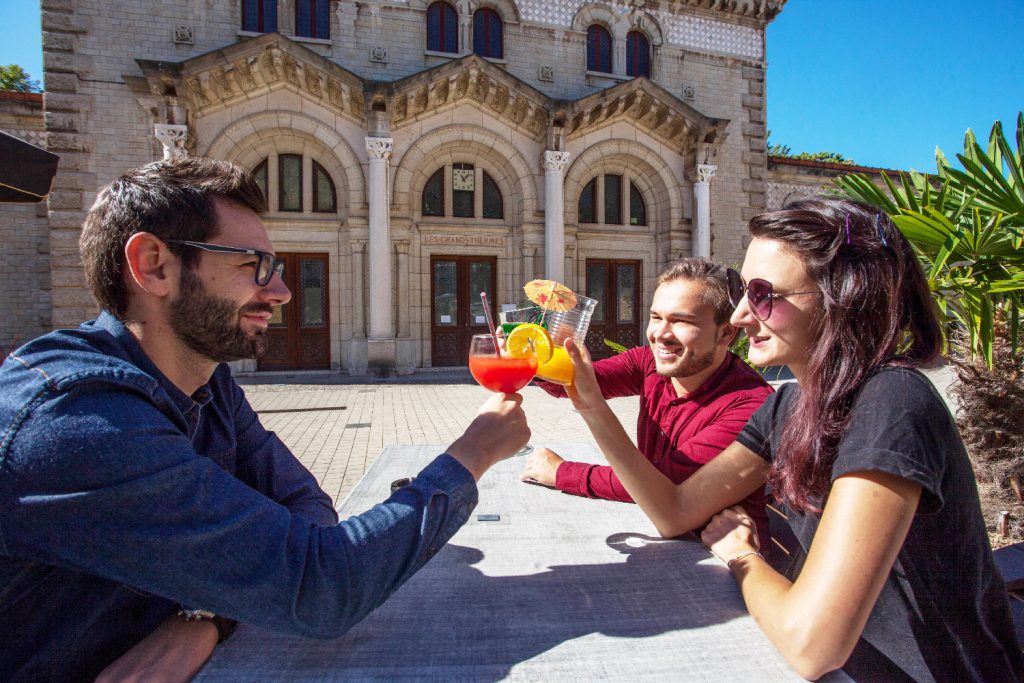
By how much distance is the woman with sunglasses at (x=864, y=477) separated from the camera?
1105mm

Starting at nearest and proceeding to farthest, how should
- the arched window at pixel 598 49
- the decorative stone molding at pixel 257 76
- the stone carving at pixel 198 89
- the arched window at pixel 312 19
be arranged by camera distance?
the decorative stone molding at pixel 257 76, the stone carving at pixel 198 89, the arched window at pixel 312 19, the arched window at pixel 598 49

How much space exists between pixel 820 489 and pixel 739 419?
652 millimetres

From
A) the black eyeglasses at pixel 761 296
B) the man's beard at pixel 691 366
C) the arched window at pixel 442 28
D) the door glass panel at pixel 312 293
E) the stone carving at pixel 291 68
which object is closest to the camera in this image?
the black eyeglasses at pixel 761 296

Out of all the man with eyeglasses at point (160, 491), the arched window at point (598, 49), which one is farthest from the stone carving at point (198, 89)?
the man with eyeglasses at point (160, 491)

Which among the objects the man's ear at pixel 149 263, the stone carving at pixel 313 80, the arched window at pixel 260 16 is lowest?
the man's ear at pixel 149 263

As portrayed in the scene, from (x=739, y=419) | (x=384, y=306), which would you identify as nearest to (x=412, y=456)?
(x=739, y=419)

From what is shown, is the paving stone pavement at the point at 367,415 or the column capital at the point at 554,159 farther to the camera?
the column capital at the point at 554,159

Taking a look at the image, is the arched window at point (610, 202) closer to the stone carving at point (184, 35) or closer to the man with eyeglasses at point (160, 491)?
the stone carving at point (184, 35)

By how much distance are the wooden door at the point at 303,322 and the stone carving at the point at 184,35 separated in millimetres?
4970

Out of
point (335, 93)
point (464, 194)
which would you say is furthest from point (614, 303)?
point (335, 93)

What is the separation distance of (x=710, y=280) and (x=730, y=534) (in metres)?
0.95

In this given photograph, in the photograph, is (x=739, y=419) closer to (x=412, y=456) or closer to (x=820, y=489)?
(x=820, y=489)

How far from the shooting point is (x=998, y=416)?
4105 mm

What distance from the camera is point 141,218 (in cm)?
123
